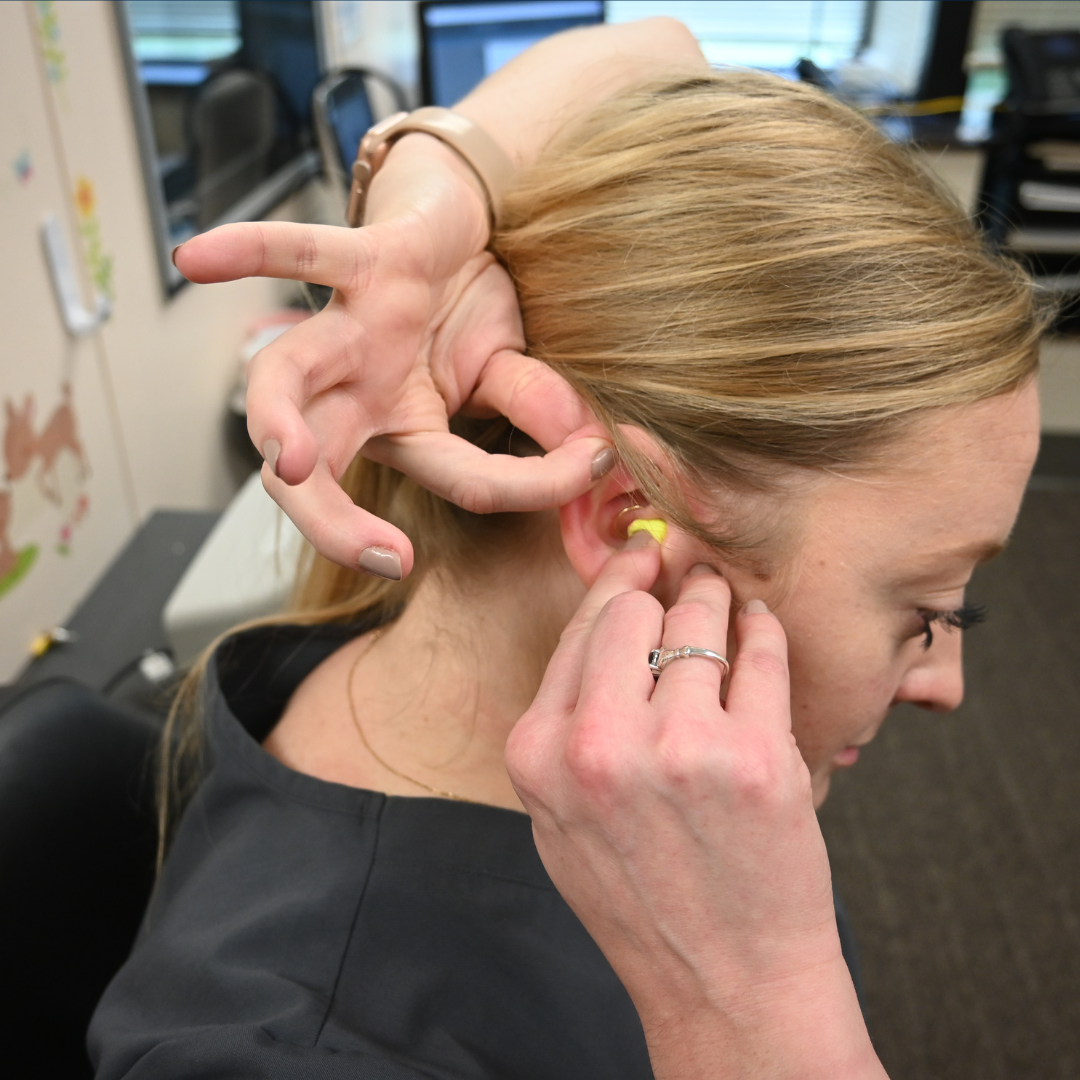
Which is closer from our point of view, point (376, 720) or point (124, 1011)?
point (124, 1011)

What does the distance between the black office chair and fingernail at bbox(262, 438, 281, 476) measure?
2.00ft

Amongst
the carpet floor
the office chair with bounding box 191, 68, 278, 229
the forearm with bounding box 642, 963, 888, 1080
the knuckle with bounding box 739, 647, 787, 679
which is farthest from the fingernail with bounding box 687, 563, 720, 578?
the office chair with bounding box 191, 68, 278, 229

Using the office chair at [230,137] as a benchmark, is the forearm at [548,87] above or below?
above

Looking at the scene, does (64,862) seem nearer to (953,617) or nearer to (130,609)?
(130,609)

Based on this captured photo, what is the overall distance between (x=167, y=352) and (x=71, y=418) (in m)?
0.45

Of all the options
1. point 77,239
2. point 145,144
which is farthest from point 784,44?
point 77,239

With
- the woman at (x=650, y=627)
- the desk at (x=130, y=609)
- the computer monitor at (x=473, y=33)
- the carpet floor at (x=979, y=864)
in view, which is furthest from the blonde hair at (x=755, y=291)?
the computer monitor at (x=473, y=33)

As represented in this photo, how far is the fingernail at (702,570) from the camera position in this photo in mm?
818

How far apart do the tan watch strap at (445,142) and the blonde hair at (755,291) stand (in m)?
0.04

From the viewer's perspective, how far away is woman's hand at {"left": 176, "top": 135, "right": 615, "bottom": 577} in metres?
0.53

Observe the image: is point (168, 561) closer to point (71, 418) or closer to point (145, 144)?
point (71, 418)

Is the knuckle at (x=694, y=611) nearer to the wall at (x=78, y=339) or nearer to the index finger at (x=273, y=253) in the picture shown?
the index finger at (x=273, y=253)

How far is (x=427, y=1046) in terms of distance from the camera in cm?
76

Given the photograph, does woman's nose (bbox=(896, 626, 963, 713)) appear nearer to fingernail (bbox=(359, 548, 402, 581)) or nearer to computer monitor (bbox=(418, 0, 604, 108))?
fingernail (bbox=(359, 548, 402, 581))
